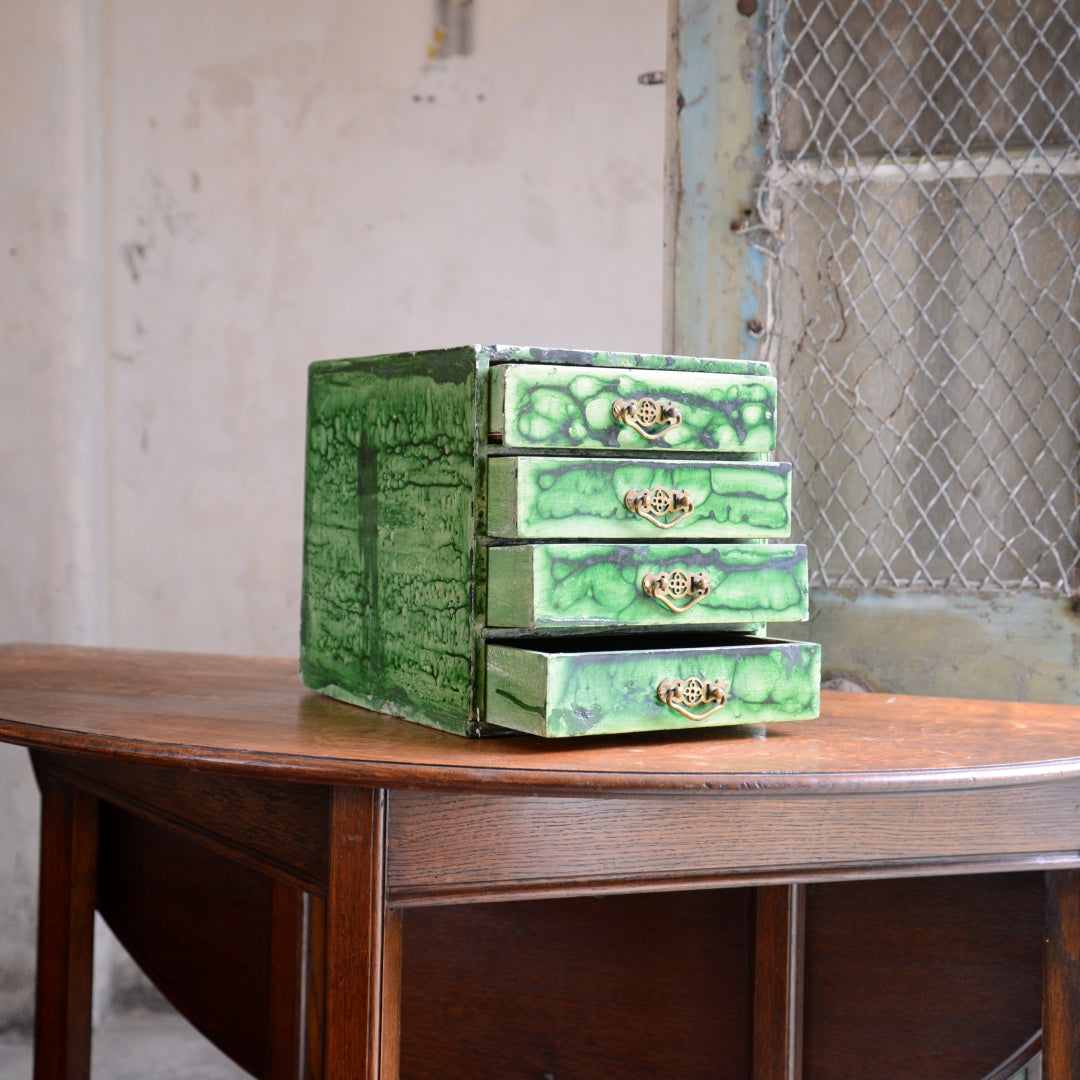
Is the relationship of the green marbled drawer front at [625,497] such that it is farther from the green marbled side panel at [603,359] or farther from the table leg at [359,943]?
the table leg at [359,943]

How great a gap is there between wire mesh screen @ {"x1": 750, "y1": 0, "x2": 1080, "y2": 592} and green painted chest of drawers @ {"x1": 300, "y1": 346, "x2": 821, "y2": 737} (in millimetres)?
643

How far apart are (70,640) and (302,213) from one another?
2.50ft

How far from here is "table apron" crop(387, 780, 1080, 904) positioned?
88cm

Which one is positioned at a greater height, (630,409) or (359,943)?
(630,409)

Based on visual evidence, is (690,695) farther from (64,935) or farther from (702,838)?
(64,935)

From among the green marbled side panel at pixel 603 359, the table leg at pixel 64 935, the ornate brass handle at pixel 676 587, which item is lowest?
the table leg at pixel 64 935

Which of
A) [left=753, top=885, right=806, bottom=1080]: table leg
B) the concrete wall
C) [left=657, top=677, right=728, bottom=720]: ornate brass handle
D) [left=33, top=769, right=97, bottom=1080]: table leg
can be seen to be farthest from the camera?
the concrete wall

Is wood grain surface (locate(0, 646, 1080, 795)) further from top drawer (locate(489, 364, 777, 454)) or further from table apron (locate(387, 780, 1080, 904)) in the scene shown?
top drawer (locate(489, 364, 777, 454))

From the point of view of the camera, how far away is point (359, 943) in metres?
0.87

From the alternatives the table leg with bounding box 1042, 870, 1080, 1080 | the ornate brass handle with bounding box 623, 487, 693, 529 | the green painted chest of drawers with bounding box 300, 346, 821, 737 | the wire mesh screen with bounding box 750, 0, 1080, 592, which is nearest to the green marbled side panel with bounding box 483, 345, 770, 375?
the green painted chest of drawers with bounding box 300, 346, 821, 737

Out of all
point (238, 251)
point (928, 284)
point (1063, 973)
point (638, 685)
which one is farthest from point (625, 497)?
point (238, 251)

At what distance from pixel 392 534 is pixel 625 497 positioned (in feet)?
0.76

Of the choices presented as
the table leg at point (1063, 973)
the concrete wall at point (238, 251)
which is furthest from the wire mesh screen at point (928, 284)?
the table leg at point (1063, 973)

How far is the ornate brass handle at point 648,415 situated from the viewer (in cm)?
96
